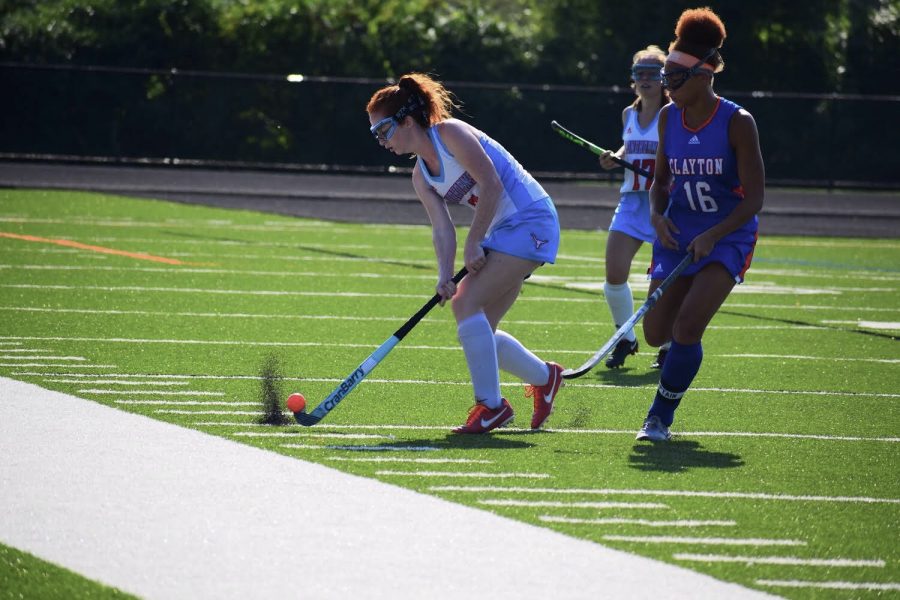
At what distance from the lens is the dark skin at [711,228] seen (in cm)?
748

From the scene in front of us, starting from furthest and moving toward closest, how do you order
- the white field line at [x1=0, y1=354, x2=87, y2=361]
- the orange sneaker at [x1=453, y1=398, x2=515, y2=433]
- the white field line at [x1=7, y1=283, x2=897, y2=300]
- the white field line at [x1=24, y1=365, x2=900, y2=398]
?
the white field line at [x1=7, y1=283, x2=897, y2=300], the white field line at [x1=0, y1=354, x2=87, y2=361], the white field line at [x1=24, y1=365, x2=900, y2=398], the orange sneaker at [x1=453, y1=398, x2=515, y2=433]

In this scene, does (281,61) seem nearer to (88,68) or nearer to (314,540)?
(88,68)

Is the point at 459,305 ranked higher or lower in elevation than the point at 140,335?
higher

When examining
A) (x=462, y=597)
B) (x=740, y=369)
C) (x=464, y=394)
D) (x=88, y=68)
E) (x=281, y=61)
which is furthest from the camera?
(x=281, y=61)

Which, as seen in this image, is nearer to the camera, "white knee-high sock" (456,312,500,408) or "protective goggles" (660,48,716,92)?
"protective goggles" (660,48,716,92)

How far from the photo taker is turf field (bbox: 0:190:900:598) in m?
5.98

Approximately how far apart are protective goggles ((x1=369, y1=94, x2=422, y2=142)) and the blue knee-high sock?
166 cm

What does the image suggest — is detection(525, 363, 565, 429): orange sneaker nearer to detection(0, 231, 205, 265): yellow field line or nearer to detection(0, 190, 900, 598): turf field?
detection(0, 190, 900, 598): turf field

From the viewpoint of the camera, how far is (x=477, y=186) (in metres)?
7.72

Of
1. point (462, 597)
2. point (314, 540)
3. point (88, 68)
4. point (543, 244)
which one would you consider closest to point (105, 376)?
point (543, 244)

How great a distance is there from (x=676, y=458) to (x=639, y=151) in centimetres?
425

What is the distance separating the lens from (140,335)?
1105cm

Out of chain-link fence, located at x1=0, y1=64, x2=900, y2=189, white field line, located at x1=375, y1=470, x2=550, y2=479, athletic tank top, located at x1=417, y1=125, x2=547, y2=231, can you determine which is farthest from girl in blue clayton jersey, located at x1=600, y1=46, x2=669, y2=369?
chain-link fence, located at x1=0, y1=64, x2=900, y2=189

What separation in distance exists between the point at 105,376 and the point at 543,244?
2.78 meters
